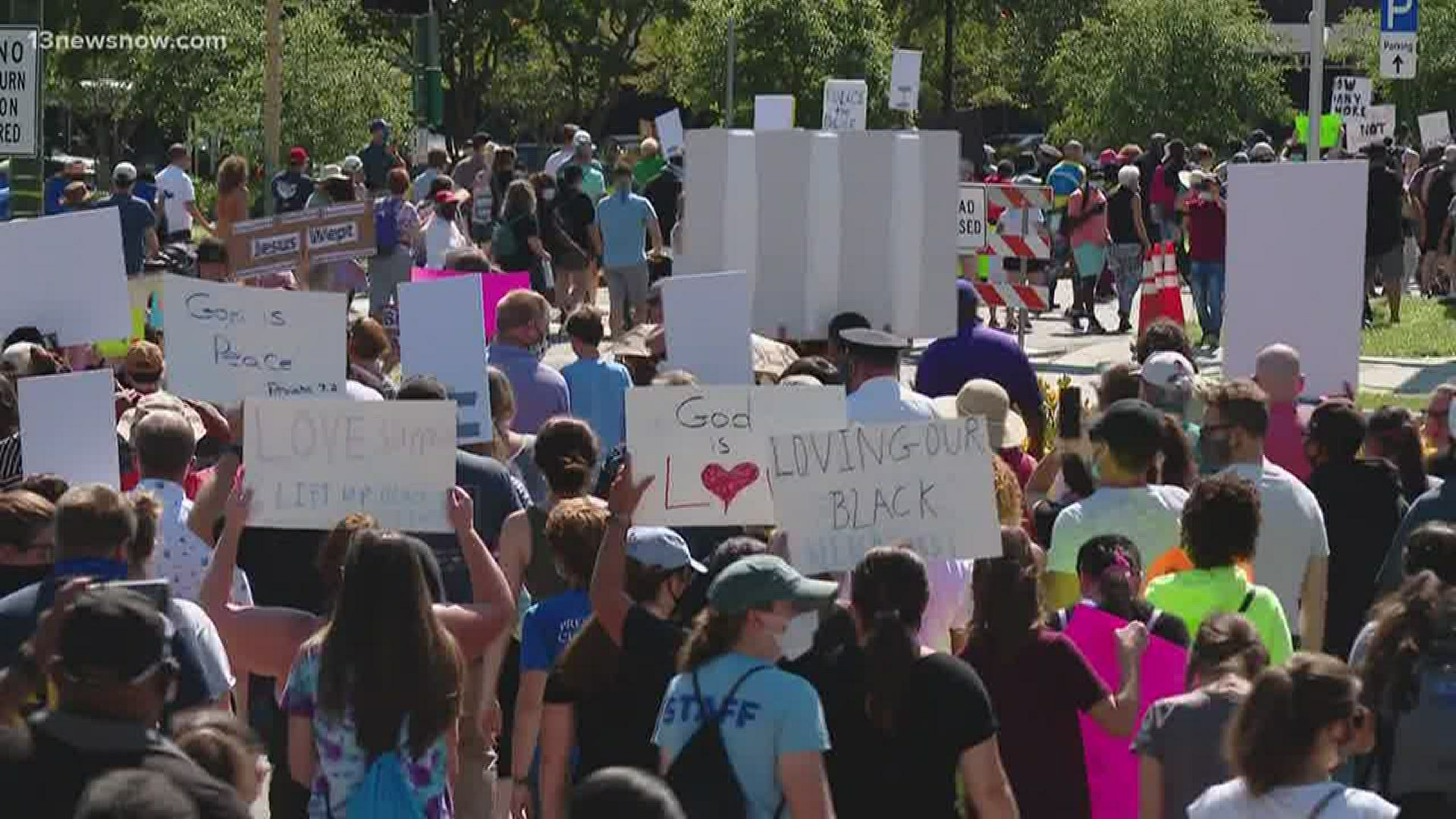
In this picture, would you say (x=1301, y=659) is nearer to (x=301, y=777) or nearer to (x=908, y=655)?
(x=908, y=655)

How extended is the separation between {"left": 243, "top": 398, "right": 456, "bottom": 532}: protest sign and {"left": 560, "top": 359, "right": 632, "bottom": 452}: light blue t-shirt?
2.95 metres

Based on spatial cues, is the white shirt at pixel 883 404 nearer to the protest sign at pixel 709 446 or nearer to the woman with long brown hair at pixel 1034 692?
the protest sign at pixel 709 446

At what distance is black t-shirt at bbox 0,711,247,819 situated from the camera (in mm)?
4707

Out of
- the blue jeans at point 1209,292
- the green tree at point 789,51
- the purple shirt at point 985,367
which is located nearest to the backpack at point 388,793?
the purple shirt at point 985,367

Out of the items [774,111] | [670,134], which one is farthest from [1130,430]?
[670,134]

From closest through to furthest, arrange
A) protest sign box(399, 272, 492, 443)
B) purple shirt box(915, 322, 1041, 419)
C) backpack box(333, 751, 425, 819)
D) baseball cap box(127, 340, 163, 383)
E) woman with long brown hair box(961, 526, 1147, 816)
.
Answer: backpack box(333, 751, 425, 819)
woman with long brown hair box(961, 526, 1147, 816)
protest sign box(399, 272, 492, 443)
baseball cap box(127, 340, 163, 383)
purple shirt box(915, 322, 1041, 419)

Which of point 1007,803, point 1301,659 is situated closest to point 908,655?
point 1007,803

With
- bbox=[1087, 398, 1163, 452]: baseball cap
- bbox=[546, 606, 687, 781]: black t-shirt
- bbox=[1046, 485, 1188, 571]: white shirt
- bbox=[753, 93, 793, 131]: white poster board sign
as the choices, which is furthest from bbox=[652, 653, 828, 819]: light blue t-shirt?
bbox=[753, 93, 793, 131]: white poster board sign

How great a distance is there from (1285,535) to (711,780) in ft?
9.60

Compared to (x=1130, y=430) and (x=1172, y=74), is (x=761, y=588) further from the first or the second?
(x=1172, y=74)

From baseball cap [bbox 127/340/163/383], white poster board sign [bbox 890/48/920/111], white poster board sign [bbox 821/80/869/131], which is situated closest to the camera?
baseball cap [bbox 127/340/163/383]

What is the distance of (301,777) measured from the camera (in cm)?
593

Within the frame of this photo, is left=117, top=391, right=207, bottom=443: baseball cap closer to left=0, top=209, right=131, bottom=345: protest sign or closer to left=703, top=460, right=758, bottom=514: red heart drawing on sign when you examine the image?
left=0, top=209, right=131, bottom=345: protest sign

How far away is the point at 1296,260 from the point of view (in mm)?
11703
